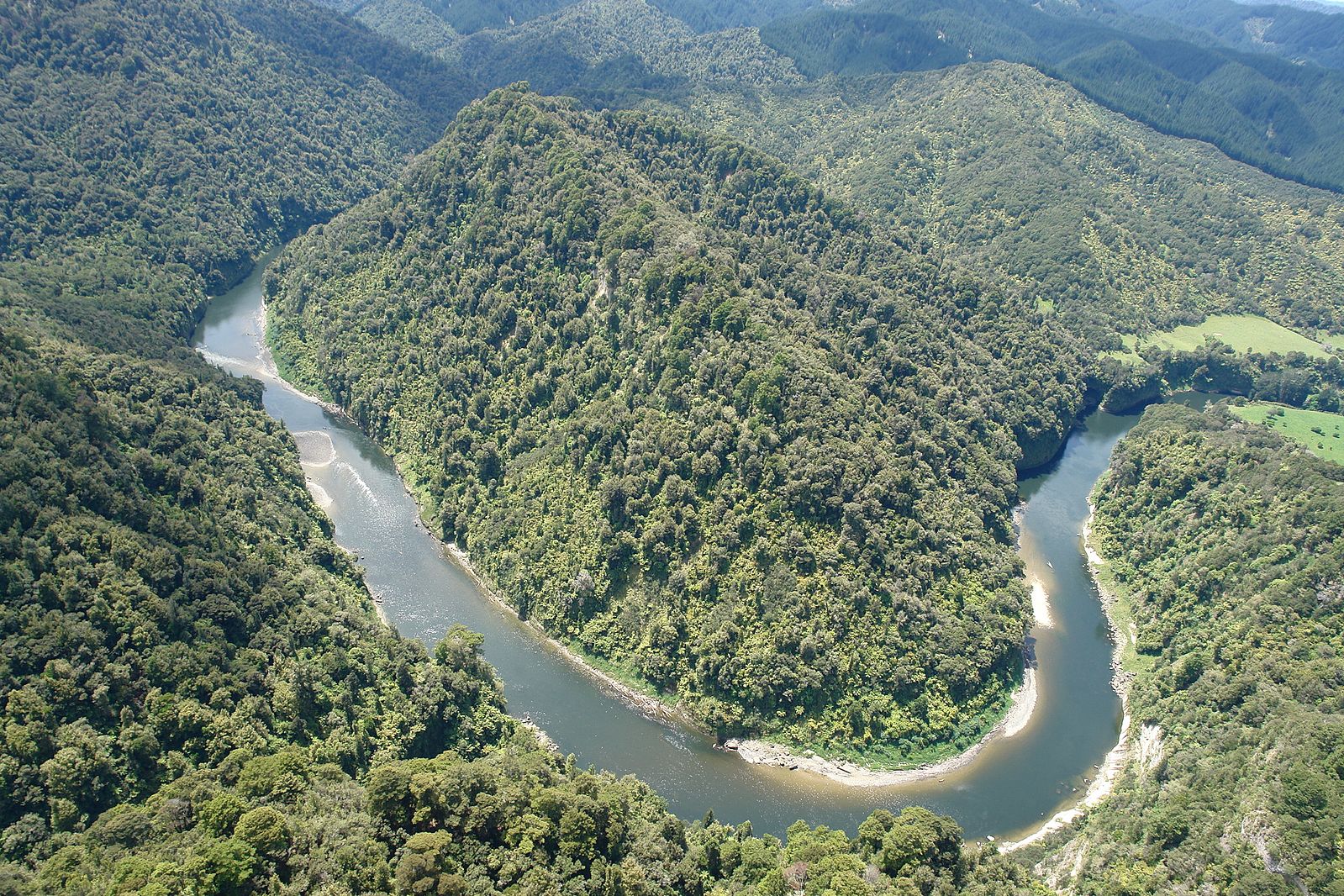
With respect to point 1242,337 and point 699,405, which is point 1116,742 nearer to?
point 699,405

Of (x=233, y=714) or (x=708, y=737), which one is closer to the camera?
(x=233, y=714)

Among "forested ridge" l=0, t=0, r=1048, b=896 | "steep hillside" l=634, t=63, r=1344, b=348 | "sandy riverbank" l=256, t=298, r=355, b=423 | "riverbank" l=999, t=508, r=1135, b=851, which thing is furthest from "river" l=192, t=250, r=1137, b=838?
"steep hillside" l=634, t=63, r=1344, b=348

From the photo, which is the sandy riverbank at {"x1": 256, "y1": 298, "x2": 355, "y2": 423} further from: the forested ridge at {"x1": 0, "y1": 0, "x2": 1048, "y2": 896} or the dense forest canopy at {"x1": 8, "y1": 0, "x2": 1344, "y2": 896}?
the forested ridge at {"x1": 0, "y1": 0, "x2": 1048, "y2": 896}

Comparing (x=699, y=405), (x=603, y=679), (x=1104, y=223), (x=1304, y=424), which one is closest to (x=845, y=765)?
(x=603, y=679)

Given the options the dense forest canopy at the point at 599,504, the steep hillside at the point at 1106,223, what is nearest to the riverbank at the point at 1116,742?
the dense forest canopy at the point at 599,504

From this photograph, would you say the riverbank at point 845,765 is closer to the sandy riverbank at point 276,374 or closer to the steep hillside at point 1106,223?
the sandy riverbank at point 276,374

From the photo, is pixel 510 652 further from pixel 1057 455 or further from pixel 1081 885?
pixel 1057 455

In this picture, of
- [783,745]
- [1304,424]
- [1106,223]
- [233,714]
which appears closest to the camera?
[233,714]

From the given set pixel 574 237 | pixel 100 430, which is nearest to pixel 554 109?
pixel 574 237
